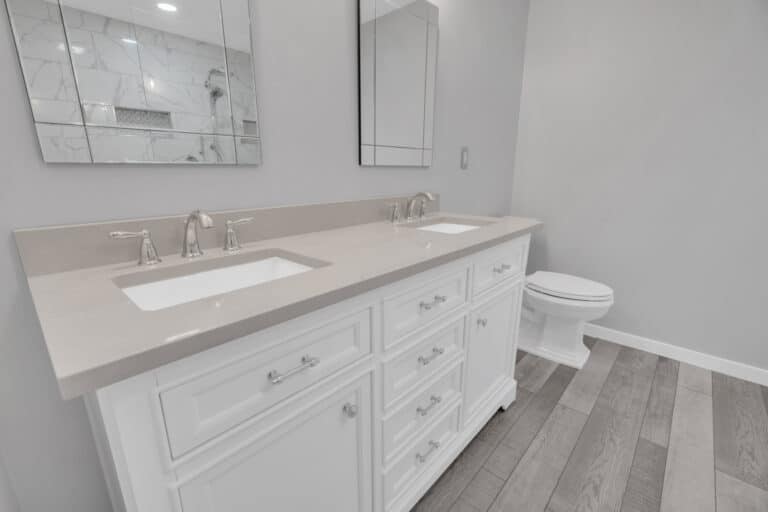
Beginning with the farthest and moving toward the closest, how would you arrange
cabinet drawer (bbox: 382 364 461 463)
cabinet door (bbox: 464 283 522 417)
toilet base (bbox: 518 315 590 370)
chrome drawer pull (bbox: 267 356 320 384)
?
toilet base (bbox: 518 315 590 370) → cabinet door (bbox: 464 283 522 417) → cabinet drawer (bbox: 382 364 461 463) → chrome drawer pull (bbox: 267 356 320 384)

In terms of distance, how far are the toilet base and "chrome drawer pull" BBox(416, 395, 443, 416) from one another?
1249mm

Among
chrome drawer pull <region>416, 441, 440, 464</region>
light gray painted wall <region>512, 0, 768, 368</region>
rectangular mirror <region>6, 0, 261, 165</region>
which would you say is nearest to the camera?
rectangular mirror <region>6, 0, 261, 165</region>

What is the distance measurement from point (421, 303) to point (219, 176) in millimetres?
715

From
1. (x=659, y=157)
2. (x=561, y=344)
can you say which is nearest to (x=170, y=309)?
(x=561, y=344)

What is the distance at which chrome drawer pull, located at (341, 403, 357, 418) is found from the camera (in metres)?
0.82

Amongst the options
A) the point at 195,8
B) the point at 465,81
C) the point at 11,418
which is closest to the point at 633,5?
the point at 465,81

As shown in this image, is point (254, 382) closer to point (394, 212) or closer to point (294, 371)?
point (294, 371)

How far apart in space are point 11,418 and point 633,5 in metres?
3.08

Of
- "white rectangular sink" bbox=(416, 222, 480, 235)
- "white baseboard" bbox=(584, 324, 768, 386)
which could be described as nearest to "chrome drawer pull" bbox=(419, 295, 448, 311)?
"white rectangular sink" bbox=(416, 222, 480, 235)

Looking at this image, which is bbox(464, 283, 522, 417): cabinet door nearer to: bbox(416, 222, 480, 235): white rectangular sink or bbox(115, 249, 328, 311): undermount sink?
bbox(416, 222, 480, 235): white rectangular sink

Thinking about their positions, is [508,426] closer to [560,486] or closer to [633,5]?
[560,486]

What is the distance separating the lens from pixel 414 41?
159 centimetres

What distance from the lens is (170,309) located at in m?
0.59

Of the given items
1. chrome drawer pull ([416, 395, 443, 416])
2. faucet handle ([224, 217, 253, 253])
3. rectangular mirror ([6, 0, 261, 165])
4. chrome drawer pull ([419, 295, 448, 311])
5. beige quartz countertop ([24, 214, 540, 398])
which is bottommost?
chrome drawer pull ([416, 395, 443, 416])
